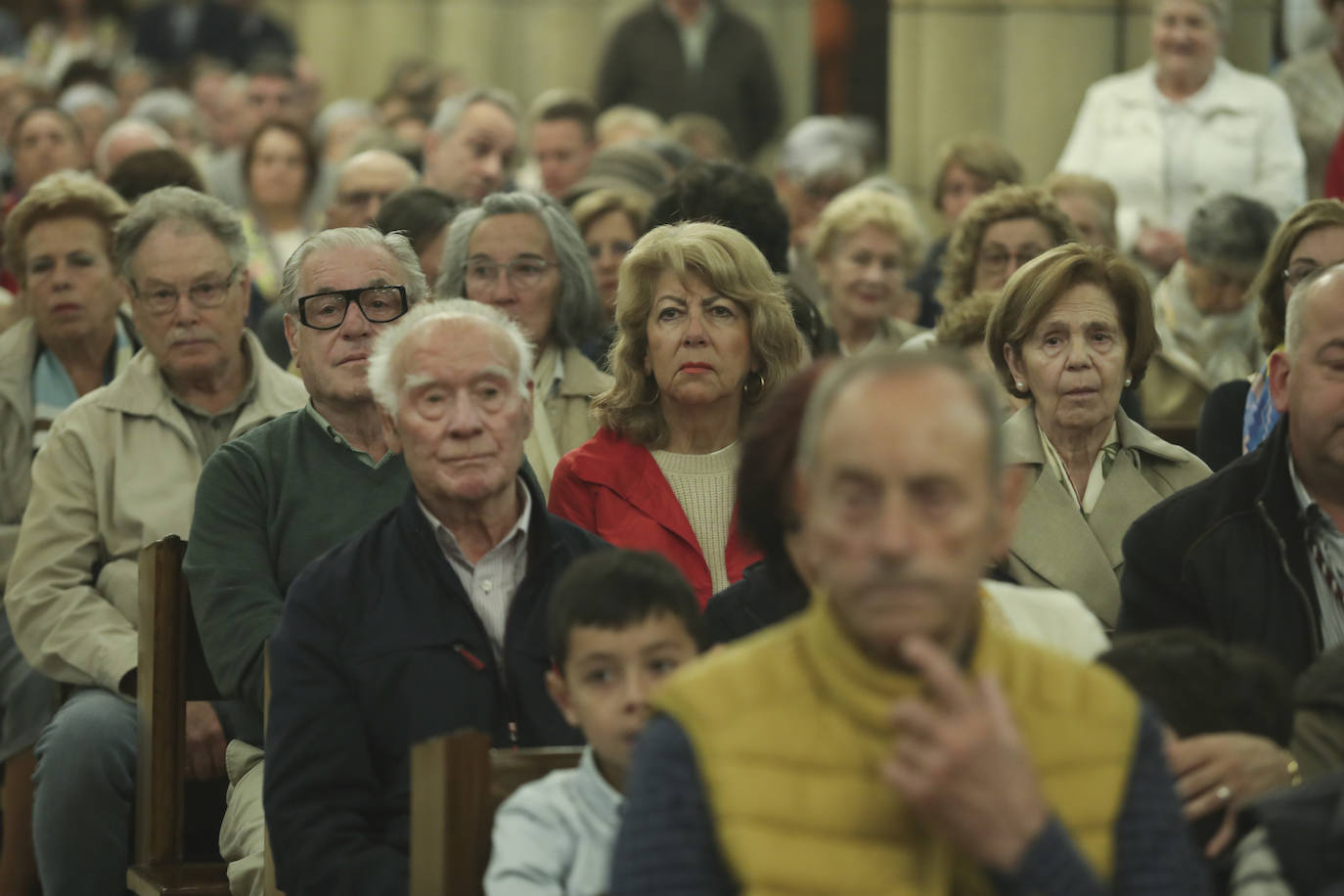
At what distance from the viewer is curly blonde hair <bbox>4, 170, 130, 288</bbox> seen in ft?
20.3

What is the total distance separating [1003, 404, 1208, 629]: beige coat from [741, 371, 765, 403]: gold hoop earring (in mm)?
573

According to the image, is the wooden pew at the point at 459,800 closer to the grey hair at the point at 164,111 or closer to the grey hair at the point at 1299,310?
the grey hair at the point at 1299,310

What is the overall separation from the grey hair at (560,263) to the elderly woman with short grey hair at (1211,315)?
196 centimetres

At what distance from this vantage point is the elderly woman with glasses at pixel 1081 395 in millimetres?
4621

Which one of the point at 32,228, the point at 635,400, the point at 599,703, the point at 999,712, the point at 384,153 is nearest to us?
the point at 999,712

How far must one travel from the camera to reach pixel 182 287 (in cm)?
539

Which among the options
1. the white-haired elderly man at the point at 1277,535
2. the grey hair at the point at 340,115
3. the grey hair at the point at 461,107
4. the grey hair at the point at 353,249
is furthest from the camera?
the grey hair at the point at 340,115

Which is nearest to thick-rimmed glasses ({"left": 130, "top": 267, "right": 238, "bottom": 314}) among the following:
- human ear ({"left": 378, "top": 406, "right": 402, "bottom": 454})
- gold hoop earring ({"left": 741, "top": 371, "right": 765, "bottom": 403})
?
gold hoop earring ({"left": 741, "top": 371, "right": 765, "bottom": 403})

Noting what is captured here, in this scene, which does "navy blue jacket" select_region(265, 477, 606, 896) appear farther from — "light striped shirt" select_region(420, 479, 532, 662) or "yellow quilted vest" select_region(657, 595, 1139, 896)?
"yellow quilted vest" select_region(657, 595, 1139, 896)

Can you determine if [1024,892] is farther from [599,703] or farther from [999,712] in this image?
[599,703]

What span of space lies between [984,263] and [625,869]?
429 cm

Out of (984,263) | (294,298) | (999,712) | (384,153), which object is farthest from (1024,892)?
(384,153)

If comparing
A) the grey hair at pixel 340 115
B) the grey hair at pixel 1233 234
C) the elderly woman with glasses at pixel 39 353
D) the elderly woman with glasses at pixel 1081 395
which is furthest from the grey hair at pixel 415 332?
the grey hair at pixel 340 115

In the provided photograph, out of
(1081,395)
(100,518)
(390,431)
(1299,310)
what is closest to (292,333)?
(100,518)
